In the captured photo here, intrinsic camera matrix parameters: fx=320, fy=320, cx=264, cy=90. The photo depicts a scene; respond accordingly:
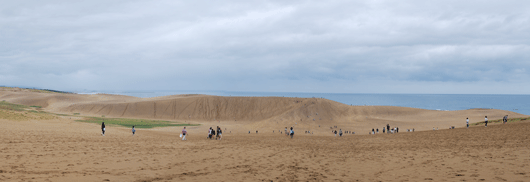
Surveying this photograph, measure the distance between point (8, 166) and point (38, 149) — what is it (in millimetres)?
4450

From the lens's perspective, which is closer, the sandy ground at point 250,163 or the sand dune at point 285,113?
the sandy ground at point 250,163

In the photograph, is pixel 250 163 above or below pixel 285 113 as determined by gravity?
below

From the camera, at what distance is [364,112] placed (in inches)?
2532

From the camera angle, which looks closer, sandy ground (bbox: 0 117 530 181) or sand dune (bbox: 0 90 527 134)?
sandy ground (bbox: 0 117 530 181)

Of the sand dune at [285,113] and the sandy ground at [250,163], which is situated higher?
the sand dune at [285,113]

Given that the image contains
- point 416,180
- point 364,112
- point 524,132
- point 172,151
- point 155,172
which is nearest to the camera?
point 416,180

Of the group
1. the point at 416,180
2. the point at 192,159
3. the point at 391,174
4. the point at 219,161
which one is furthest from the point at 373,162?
the point at 192,159

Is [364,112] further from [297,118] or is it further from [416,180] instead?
[416,180]

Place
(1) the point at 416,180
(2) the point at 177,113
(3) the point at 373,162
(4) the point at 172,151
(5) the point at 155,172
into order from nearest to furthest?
(1) the point at 416,180 → (5) the point at 155,172 → (3) the point at 373,162 → (4) the point at 172,151 → (2) the point at 177,113

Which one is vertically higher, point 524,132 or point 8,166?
point 524,132

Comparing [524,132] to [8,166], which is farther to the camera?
[524,132]

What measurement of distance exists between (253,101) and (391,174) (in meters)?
63.1

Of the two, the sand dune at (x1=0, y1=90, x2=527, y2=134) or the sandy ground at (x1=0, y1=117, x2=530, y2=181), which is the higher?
the sand dune at (x1=0, y1=90, x2=527, y2=134)

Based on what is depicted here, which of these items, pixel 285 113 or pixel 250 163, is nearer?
pixel 250 163
